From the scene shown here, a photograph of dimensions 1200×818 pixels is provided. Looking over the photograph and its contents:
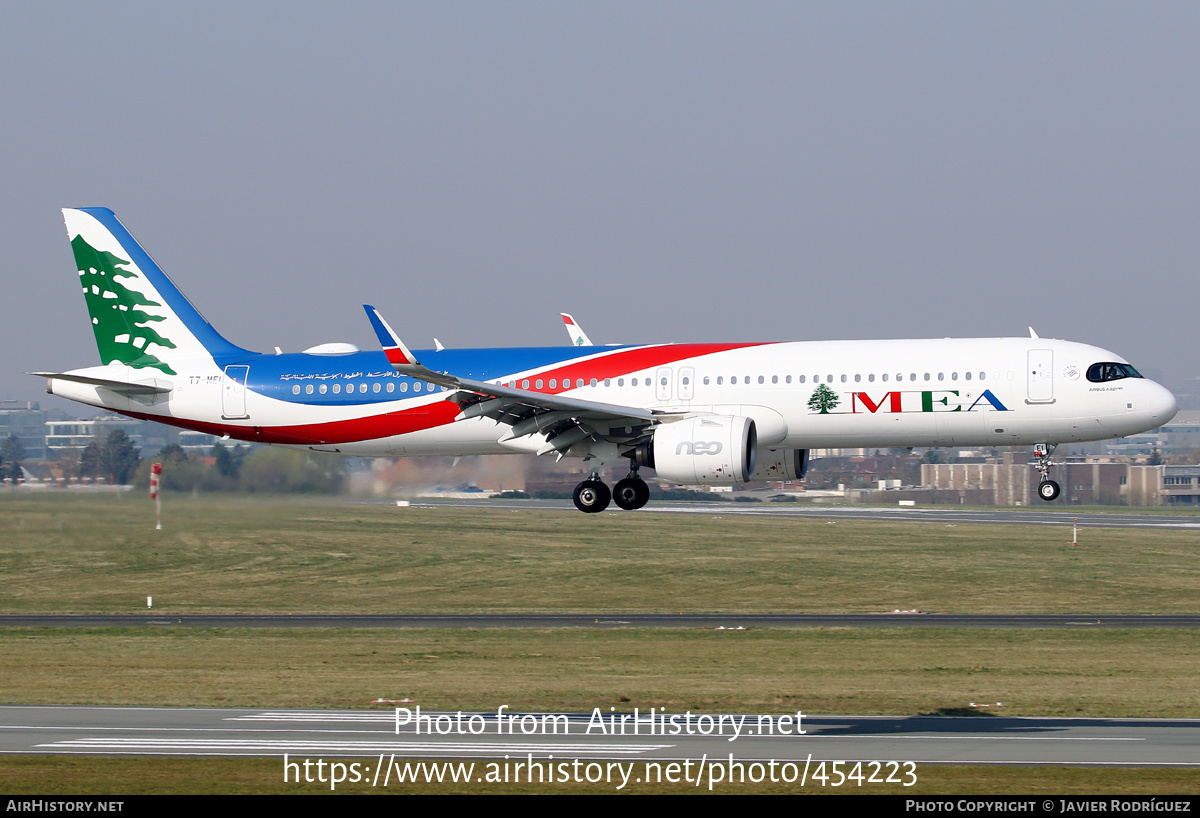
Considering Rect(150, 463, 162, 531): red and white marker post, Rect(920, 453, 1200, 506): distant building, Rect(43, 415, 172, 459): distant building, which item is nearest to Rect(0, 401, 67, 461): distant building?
Rect(43, 415, 172, 459): distant building

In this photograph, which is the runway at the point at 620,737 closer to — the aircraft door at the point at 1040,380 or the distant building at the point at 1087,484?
the aircraft door at the point at 1040,380

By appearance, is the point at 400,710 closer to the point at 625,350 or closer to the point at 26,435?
the point at 625,350

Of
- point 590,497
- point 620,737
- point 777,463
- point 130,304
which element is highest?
point 130,304

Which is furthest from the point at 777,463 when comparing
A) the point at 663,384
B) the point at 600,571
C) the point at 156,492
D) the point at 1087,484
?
the point at 1087,484

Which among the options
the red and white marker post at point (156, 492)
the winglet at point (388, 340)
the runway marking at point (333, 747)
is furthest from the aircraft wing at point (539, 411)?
the red and white marker post at point (156, 492)

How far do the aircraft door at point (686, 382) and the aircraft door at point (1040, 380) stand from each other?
373 inches

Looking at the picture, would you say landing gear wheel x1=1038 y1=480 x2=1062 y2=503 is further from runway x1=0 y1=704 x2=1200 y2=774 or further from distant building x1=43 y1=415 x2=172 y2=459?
distant building x1=43 y1=415 x2=172 y2=459

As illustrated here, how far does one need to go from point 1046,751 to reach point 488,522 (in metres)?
74.1

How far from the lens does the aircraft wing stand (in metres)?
35.9

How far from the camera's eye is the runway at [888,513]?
116 meters

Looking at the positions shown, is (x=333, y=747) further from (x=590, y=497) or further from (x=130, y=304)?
(x=130, y=304)

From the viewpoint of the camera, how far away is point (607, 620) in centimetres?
6391

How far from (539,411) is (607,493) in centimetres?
358

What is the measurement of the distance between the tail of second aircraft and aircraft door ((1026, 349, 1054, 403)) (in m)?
23.9
